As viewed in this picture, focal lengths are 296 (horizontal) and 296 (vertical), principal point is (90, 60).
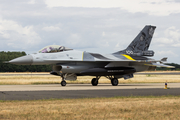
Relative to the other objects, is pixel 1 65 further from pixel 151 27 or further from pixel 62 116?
pixel 62 116

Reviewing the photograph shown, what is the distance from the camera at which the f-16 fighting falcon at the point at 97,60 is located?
27422mm

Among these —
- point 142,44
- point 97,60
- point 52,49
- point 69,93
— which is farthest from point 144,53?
point 69,93

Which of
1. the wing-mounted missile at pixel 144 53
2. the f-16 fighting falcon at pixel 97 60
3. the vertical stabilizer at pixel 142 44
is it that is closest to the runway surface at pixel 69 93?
the f-16 fighting falcon at pixel 97 60

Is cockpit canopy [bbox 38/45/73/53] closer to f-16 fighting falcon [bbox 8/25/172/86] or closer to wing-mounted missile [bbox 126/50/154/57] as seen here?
f-16 fighting falcon [bbox 8/25/172/86]

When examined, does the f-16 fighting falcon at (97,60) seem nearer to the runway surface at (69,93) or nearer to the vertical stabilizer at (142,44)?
the vertical stabilizer at (142,44)

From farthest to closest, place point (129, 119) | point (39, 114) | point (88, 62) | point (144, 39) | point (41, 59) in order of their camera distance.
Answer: point (144, 39) < point (88, 62) < point (41, 59) < point (39, 114) < point (129, 119)

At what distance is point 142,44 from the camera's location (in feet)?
107

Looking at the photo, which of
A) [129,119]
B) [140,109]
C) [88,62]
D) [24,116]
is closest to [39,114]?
[24,116]

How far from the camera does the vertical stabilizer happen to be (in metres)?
32.4

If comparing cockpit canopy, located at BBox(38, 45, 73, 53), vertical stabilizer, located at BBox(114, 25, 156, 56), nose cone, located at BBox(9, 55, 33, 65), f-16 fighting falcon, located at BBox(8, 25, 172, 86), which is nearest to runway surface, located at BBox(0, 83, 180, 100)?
nose cone, located at BBox(9, 55, 33, 65)

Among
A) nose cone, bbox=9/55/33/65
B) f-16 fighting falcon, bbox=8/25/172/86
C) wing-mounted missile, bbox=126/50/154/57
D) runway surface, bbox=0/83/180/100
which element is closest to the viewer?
runway surface, bbox=0/83/180/100

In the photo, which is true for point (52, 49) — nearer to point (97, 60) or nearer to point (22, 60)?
point (22, 60)

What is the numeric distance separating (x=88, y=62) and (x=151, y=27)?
29.3ft

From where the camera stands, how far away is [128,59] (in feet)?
100
